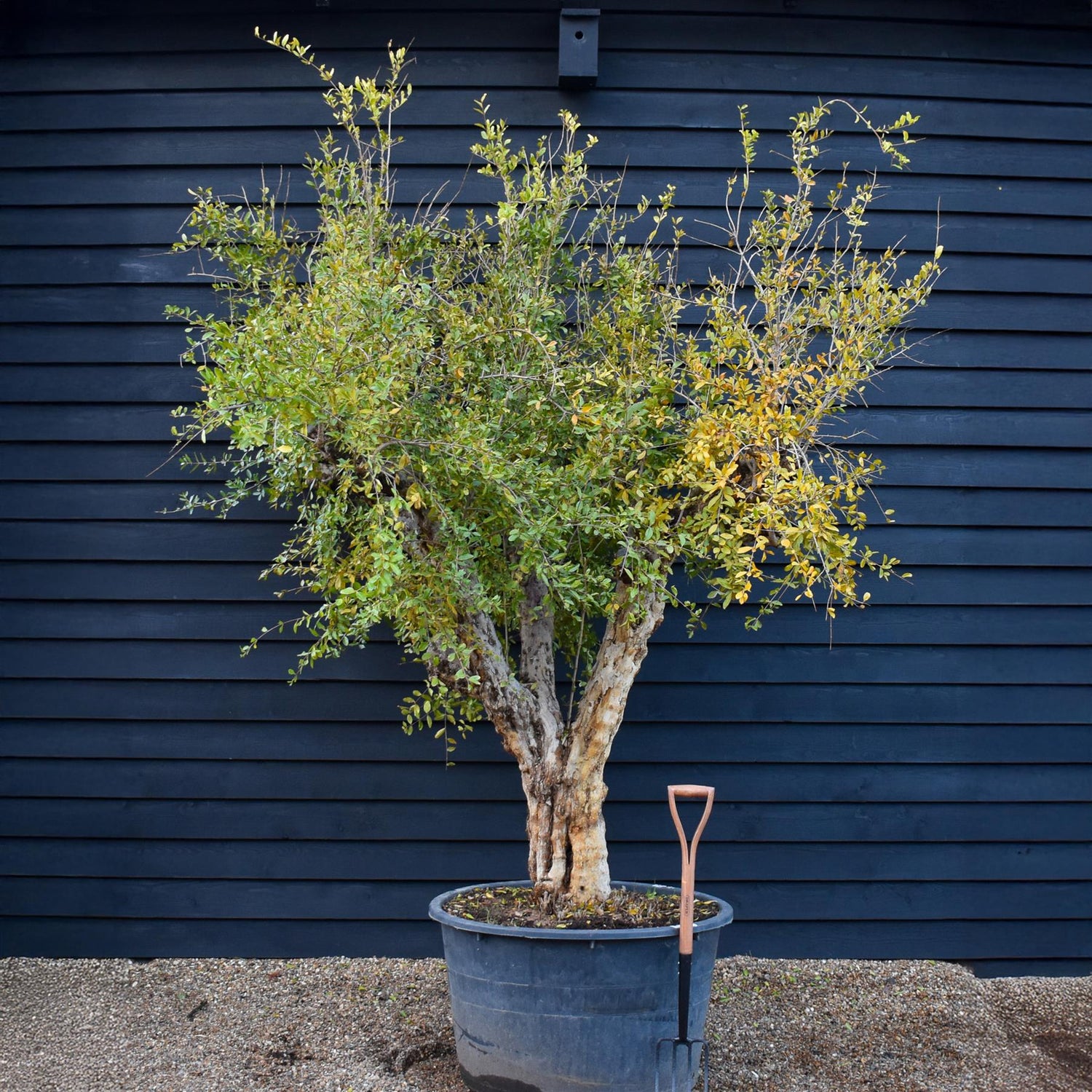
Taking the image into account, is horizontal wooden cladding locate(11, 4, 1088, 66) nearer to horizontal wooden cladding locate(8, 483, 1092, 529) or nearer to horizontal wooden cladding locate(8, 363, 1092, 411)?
horizontal wooden cladding locate(8, 363, 1092, 411)

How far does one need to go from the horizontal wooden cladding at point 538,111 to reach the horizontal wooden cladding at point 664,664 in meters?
1.80

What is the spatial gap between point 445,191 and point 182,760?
7.47ft

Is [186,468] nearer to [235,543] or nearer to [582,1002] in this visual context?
[235,543]

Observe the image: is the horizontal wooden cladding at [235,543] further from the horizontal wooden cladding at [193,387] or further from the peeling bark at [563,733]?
the peeling bark at [563,733]

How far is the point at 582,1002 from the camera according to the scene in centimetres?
242

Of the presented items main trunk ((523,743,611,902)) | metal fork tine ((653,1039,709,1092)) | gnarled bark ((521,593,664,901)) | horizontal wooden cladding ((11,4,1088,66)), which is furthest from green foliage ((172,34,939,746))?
metal fork tine ((653,1039,709,1092))

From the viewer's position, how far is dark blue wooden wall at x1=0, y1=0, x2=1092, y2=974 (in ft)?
11.4

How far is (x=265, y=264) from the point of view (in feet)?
10.7

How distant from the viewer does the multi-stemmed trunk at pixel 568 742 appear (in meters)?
2.70

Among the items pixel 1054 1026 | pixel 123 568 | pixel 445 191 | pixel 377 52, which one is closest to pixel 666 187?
pixel 445 191

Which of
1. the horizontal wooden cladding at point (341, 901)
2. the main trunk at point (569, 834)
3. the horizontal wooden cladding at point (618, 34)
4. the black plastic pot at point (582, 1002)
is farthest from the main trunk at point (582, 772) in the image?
the horizontal wooden cladding at point (618, 34)

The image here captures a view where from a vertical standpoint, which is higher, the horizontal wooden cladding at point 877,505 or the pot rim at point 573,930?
the horizontal wooden cladding at point 877,505

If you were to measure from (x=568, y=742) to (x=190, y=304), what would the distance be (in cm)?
215

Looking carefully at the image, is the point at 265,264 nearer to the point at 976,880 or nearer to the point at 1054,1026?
the point at 976,880
